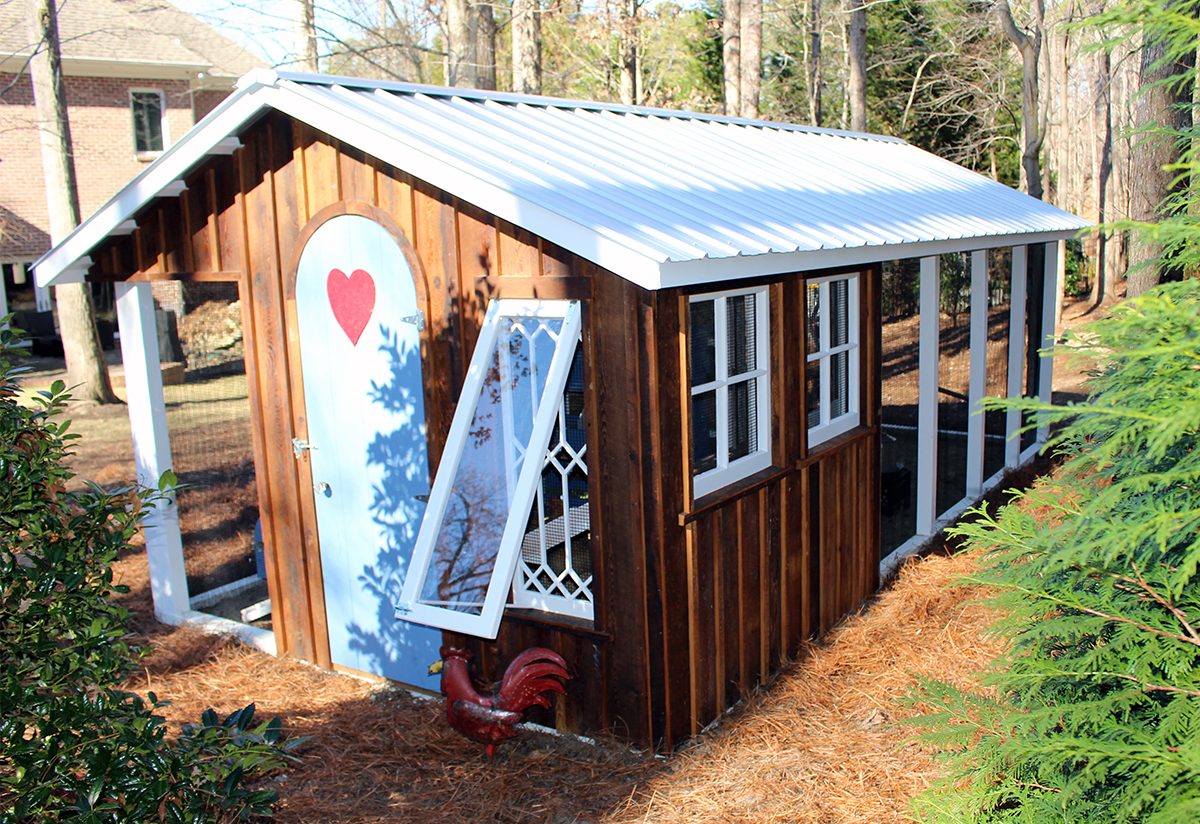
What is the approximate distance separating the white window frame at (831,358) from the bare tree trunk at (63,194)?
11.5m

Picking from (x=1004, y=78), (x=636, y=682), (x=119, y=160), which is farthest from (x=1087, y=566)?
(x=1004, y=78)

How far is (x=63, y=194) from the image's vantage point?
13898 millimetres

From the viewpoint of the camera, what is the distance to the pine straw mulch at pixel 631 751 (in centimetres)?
411

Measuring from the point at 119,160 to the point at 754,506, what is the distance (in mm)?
21566

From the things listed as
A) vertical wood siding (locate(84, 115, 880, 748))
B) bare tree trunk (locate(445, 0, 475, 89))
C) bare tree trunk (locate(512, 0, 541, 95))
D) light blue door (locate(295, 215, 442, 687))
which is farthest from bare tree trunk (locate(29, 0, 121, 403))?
light blue door (locate(295, 215, 442, 687))

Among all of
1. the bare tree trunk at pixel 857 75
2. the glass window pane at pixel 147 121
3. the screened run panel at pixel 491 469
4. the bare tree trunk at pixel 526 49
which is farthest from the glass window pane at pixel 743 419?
the glass window pane at pixel 147 121

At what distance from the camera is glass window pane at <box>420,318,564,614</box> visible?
4.36m

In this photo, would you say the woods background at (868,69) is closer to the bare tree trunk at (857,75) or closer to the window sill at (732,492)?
the bare tree trunk at (857,75)

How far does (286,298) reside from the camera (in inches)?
213

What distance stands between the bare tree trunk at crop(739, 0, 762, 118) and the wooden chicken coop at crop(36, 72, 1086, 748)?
1031cm

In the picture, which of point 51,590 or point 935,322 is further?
point 935,322

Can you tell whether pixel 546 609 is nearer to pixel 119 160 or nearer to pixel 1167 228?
pixel 1167 228

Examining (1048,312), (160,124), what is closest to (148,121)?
(160,124)

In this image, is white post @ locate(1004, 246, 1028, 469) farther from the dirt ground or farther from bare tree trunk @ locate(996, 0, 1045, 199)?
bare tree trunk @ locate(996, 0, 1045, 199)
